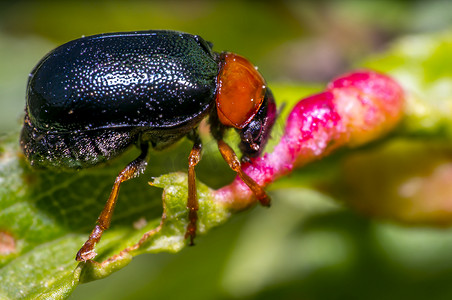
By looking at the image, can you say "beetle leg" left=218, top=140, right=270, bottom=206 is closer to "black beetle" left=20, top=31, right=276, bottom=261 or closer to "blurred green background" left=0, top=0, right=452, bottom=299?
"black beetle" left=20, top=31, right=276, bottom=261

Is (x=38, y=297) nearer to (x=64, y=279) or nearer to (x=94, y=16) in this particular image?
(x=64, y=279)

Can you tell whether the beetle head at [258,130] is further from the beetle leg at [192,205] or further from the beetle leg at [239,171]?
the beetle leg at [192,205]

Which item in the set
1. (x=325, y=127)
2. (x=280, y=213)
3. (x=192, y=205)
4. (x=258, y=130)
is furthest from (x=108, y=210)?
(x=280, y=213)

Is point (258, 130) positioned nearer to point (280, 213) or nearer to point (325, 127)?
point (325, 127)

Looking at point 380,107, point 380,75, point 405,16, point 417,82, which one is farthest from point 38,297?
point 405,16

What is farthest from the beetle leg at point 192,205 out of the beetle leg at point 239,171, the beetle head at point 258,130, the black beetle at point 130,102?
the beetle head at point 258,130

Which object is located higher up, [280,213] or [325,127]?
[325,127]
